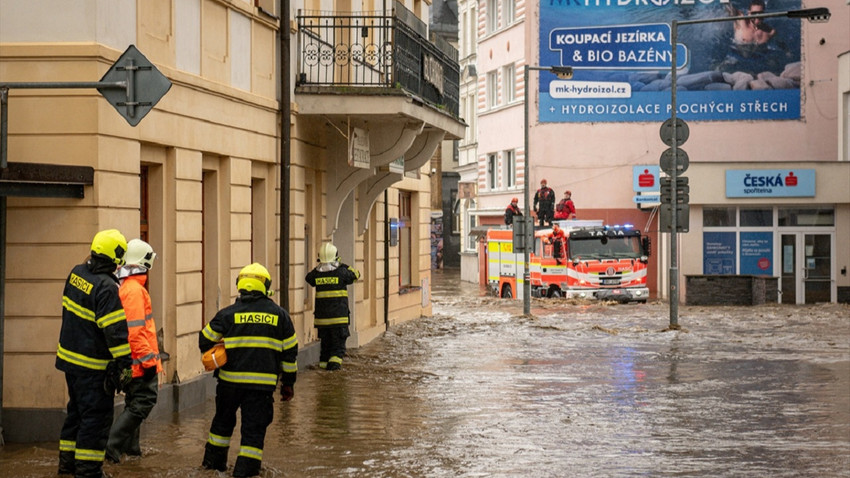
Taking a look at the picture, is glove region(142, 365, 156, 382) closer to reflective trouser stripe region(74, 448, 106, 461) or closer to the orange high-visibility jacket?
the orange high-visibility jacket

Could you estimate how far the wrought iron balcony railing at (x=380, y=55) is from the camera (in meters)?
18.6

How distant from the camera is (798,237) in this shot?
4088 cm

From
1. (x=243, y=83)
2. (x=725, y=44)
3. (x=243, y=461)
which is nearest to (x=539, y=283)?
(x=725, y=44)

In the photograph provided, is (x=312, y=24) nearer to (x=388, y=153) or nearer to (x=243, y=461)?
(x=388, y=153)

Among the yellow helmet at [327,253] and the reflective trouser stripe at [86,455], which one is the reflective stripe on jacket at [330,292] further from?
the reflective trouser stripe at [86,455]

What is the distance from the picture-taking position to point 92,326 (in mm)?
9523

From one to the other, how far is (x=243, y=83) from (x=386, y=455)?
6329 millimetres

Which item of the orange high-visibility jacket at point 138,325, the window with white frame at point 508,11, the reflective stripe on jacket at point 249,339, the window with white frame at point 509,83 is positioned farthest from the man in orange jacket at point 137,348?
the window with white frame at point 509,83

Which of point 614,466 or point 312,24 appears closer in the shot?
point 614,466

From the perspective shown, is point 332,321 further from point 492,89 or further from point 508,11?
point 492,89

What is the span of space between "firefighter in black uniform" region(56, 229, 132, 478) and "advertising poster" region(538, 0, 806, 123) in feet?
131

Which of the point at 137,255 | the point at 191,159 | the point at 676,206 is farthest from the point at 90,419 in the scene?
the point at 676,206

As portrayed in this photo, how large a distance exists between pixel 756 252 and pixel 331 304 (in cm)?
2521

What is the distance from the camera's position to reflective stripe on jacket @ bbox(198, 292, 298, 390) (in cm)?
983
